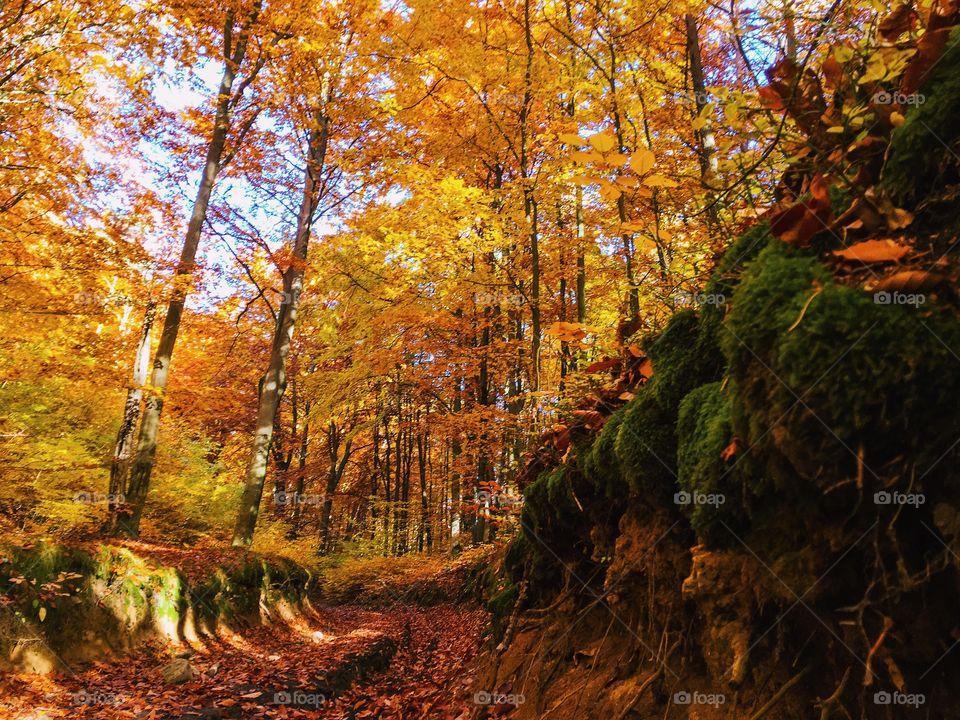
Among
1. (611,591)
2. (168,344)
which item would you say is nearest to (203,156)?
(168,344)

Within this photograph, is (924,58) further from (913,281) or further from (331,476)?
(331,476)

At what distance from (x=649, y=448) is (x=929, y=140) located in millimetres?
1786

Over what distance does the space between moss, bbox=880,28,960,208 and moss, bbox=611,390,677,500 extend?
4.75 feet

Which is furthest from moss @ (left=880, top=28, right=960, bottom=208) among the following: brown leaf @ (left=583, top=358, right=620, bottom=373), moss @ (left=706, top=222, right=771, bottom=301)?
brown leaf @ (left=583, top=358, right=620, bottom=373)

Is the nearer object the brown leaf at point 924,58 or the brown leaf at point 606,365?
the brown leaf at point 924,58

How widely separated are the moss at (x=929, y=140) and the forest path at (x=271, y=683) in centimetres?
459

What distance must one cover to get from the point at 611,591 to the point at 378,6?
15.4m

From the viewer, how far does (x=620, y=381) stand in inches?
161

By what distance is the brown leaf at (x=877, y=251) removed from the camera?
1847 millimetres

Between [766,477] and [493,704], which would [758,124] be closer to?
[766,477]

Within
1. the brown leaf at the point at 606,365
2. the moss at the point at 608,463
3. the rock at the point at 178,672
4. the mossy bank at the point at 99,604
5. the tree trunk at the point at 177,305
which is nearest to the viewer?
the moss at the point at 608,463

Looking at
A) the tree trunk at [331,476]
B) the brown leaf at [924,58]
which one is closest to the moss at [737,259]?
the brown leaf at [924,58]

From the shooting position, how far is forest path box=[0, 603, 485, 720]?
536 cm

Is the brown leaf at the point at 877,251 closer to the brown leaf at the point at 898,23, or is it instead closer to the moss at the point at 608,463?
the brown leaf at the point at 898,23
